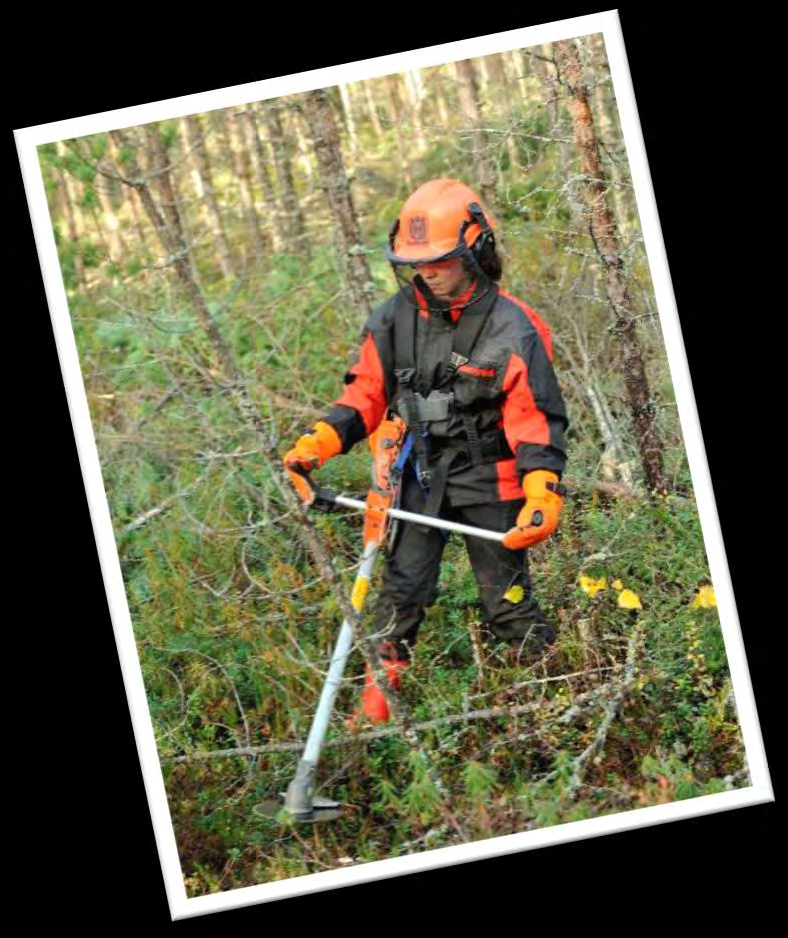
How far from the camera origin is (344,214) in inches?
250

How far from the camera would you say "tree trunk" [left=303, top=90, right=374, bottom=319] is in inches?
248

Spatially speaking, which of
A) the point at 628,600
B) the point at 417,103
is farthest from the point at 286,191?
the point at 628,600

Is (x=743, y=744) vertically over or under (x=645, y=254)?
under

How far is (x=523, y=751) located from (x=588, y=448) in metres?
1.49

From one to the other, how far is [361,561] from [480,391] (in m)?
0.86

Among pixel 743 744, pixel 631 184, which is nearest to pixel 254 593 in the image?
pixel 743 744

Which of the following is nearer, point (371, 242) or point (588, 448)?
point (588, 448)

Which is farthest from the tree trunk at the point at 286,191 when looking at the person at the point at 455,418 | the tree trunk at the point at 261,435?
the person at the point at 455,418

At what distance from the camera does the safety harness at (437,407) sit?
482 cm

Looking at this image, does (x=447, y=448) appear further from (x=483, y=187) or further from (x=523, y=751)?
(x=483, y=187)

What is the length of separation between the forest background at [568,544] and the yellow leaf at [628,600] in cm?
4

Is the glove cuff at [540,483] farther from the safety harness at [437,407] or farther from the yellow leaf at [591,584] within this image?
the yellow leaf at [591,584]

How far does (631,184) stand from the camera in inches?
207

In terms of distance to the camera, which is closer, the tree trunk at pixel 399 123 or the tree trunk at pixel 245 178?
the tree trunk at pixel 399 123
